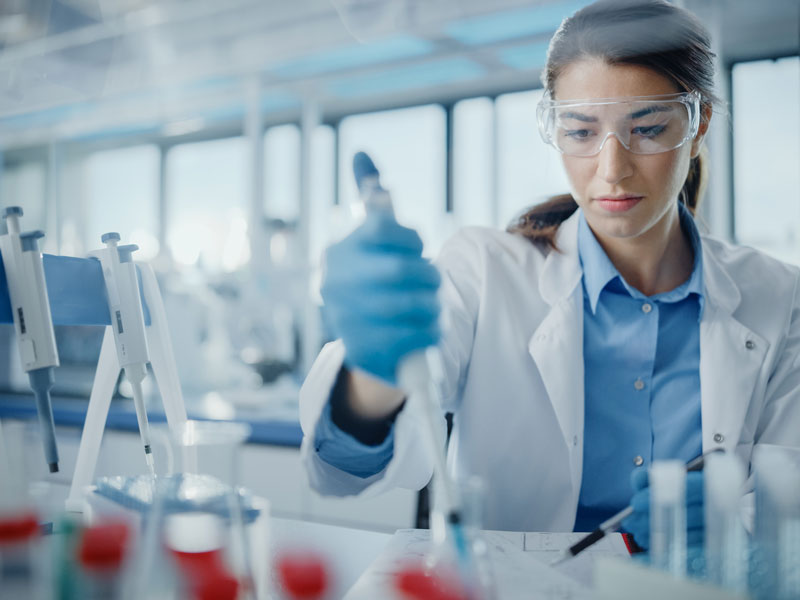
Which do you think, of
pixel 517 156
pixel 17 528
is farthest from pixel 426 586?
pixel 517 156

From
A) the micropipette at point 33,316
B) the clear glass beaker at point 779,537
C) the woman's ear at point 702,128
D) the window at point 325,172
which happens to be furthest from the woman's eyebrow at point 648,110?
the window at point 325,172

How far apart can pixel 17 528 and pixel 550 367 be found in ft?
3.31

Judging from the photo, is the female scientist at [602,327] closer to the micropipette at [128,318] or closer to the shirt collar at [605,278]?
the shirt collar at [605,278]

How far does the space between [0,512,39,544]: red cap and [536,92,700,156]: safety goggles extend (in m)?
1.06

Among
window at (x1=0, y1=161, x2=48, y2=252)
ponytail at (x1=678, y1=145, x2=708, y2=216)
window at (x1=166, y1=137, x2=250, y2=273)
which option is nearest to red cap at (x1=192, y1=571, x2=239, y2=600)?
ponytail at (x1=678, y1=145, x2=708, y2=216)

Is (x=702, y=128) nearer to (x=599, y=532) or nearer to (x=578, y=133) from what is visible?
(x=578, y=133)

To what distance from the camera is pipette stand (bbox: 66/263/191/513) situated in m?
1.12

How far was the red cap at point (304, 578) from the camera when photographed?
0.69 m

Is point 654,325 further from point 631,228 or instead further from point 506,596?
point 506,596

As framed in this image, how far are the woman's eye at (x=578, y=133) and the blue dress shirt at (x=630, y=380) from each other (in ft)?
1.11

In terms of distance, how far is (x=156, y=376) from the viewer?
113cm

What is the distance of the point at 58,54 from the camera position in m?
2.70

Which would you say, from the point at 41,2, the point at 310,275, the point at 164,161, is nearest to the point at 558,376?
the point at 41,2

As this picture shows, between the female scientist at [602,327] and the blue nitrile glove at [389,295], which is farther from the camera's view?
the female scientist at [602,327]
